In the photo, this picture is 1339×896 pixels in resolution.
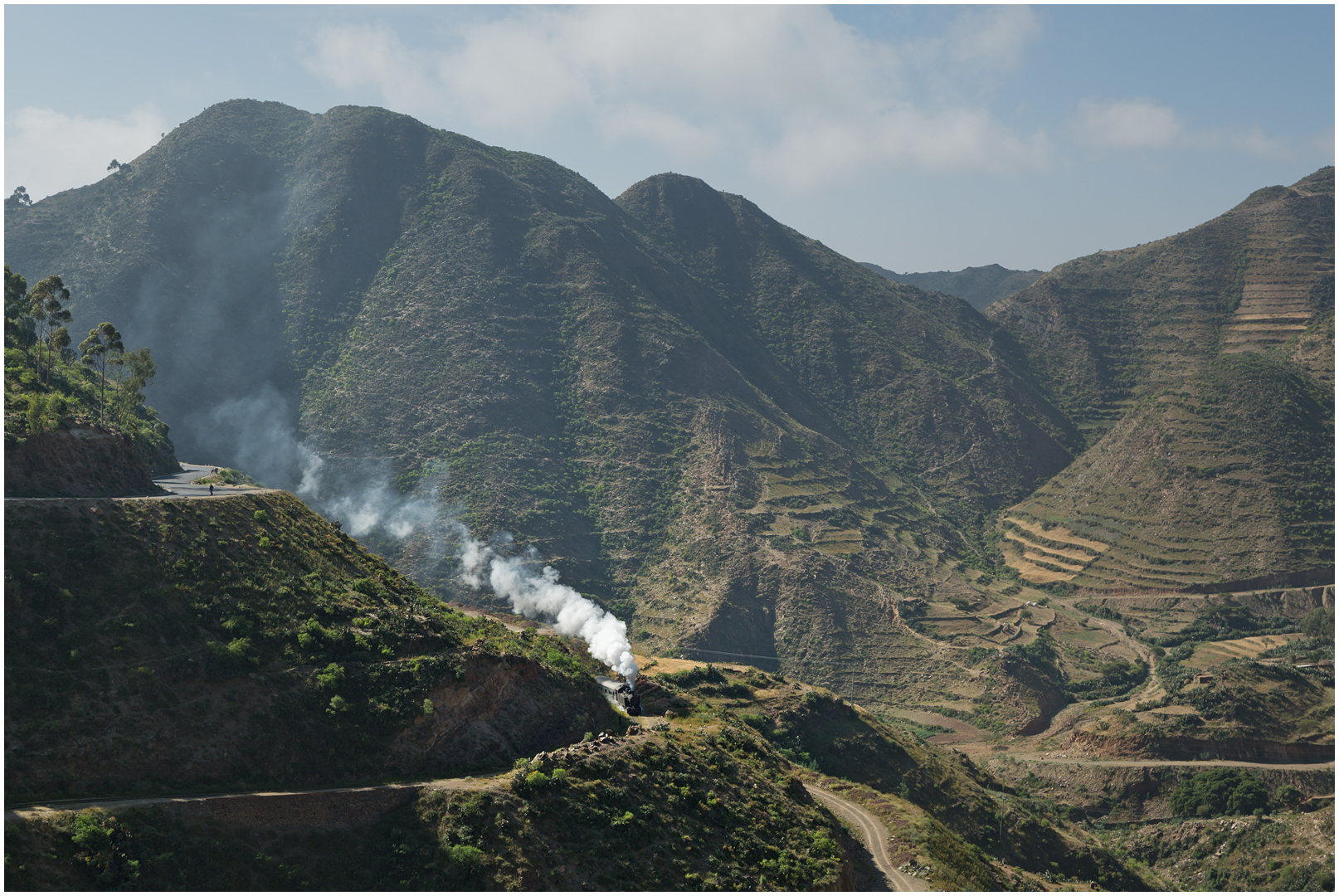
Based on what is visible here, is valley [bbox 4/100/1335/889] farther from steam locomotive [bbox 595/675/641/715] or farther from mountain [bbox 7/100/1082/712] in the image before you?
steam locomotive [bbox 595/675/641/715]

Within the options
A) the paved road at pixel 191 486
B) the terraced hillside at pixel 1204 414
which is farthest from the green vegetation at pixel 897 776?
the terraced hillside at pixel 1204 414

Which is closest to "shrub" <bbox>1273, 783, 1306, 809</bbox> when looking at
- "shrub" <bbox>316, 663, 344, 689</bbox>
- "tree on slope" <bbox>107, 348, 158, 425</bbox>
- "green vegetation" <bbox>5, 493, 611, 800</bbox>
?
"green vegetation" <bbox>5, 493, 611, 800</bbox>

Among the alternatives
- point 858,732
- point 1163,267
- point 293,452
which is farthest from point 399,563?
point 1163,267

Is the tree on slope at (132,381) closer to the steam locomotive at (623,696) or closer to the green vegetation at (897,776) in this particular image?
the steam locomotive at (623,696)

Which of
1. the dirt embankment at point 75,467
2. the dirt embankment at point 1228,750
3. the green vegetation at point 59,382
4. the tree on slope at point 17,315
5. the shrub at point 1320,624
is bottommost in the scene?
the dirt embankment at point 1228,750

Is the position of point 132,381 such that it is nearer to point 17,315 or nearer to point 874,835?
point 17,315

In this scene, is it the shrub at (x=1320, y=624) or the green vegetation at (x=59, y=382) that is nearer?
the green vegetation at (x=59, y=382)
